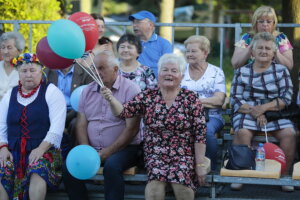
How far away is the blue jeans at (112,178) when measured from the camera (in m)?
5.02

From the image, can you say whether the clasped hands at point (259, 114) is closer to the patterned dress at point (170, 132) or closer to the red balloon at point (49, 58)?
the patterned dress at point (170, 132)

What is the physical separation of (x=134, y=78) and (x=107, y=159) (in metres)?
1.17

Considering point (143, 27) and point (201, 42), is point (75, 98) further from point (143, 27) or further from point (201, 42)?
point (143, 27)

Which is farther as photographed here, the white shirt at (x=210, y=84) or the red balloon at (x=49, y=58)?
the white shirt at (x=210, y=84)

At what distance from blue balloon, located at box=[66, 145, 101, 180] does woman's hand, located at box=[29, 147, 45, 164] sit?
1.30ft

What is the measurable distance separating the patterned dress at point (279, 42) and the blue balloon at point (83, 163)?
2.13 m

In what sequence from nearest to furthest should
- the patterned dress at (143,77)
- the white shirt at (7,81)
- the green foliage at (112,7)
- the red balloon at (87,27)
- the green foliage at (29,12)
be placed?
the red balloon at (87,27) < the patterned dress at (143,77) < the white shirt at (7,81) < the green foliage at (29,12) < the green foliage at (112,7)

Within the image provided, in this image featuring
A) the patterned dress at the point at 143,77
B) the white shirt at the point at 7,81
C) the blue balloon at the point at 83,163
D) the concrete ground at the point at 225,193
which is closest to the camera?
→ the blue balloon at the point at 83,163

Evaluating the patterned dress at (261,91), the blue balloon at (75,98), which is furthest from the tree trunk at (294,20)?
the blue balloon at (75,98)

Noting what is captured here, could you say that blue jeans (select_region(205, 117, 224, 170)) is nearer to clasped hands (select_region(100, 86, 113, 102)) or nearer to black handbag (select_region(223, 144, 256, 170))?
black handbag (select_region(223, 144, 256, 170))

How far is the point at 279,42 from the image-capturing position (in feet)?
19.7

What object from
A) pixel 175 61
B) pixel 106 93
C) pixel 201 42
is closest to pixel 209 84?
pixel 201 42

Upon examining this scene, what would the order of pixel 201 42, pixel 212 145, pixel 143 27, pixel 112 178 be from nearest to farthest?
pixel 112 178 < pixel 212 145 < pixel 201 42 < pixel 143 27

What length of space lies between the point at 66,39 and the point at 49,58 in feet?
1.19
